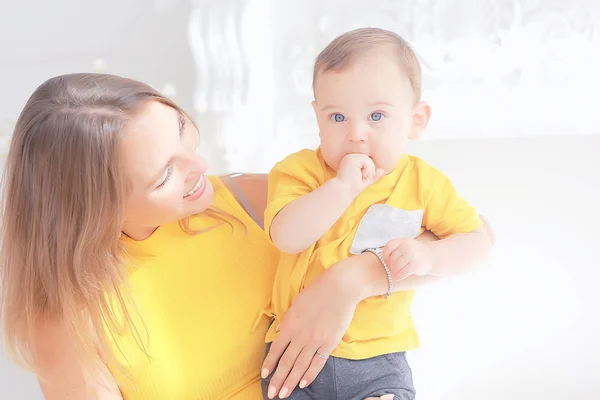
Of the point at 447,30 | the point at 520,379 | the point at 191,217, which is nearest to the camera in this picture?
the point at 191,217

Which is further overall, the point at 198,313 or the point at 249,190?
the point at 249,190

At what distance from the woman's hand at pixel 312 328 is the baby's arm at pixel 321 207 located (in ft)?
0.33

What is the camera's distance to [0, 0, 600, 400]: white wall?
6.61ft

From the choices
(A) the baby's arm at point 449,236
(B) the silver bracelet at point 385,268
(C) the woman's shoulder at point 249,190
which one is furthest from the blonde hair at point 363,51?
(C) the woman's shoulder at point 249,190

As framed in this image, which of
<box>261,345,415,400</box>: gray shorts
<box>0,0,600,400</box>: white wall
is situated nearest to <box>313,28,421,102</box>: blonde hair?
<box>261,345,415,400</box>: gray shorts

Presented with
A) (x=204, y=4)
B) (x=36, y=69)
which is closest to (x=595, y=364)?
(x=204, y=4)

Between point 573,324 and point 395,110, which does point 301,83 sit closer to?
point 395,110

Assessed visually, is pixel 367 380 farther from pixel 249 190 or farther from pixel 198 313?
pixel 249 190

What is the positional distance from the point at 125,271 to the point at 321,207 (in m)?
0.46

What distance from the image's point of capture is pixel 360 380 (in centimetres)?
143

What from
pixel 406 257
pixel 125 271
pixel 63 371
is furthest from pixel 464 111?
pixel 63 371

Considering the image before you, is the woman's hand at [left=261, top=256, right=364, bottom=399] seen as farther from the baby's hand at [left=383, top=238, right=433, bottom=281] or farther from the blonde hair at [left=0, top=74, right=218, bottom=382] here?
the blonde hair at [left=0, top=74, right=218, bottom=382]

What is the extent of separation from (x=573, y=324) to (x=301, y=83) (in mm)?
1099

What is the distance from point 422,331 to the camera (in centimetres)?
201
